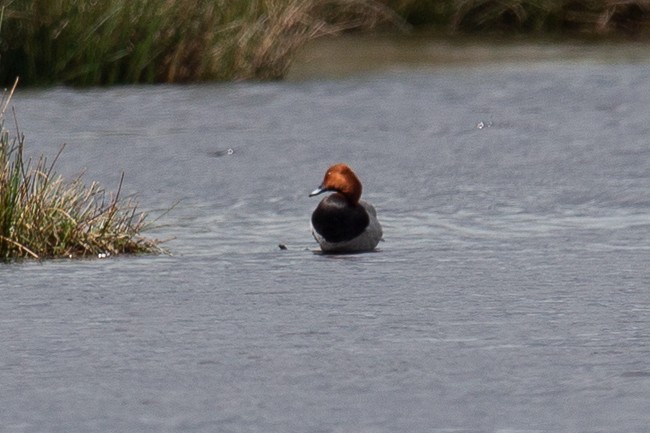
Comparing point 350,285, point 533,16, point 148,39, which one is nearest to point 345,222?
point 350,285

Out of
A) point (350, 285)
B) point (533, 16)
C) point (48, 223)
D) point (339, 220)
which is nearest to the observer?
point (350, 285)

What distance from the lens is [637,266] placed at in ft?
30.3

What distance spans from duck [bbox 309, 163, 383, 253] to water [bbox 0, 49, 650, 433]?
0.15 m

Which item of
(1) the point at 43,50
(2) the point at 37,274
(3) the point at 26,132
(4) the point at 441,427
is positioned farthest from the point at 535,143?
(4) the point at 441,427

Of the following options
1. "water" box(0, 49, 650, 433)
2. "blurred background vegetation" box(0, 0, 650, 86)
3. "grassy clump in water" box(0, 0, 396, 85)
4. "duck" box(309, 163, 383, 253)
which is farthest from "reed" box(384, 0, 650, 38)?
"duck" box(309, 163, 383, 253)

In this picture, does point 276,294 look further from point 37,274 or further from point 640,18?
point 640,18

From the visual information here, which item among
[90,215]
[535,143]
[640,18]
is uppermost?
[90,215]

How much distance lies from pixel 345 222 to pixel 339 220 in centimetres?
5

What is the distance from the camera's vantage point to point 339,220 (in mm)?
10445

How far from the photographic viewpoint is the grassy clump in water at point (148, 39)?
60.8 feet

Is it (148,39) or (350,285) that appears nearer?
(350,285)

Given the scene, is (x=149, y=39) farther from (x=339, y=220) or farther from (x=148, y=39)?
(x=339, y=220)

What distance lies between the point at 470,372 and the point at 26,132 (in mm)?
10034

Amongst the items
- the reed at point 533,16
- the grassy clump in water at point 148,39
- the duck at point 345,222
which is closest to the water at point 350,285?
the duck at point 345,222
